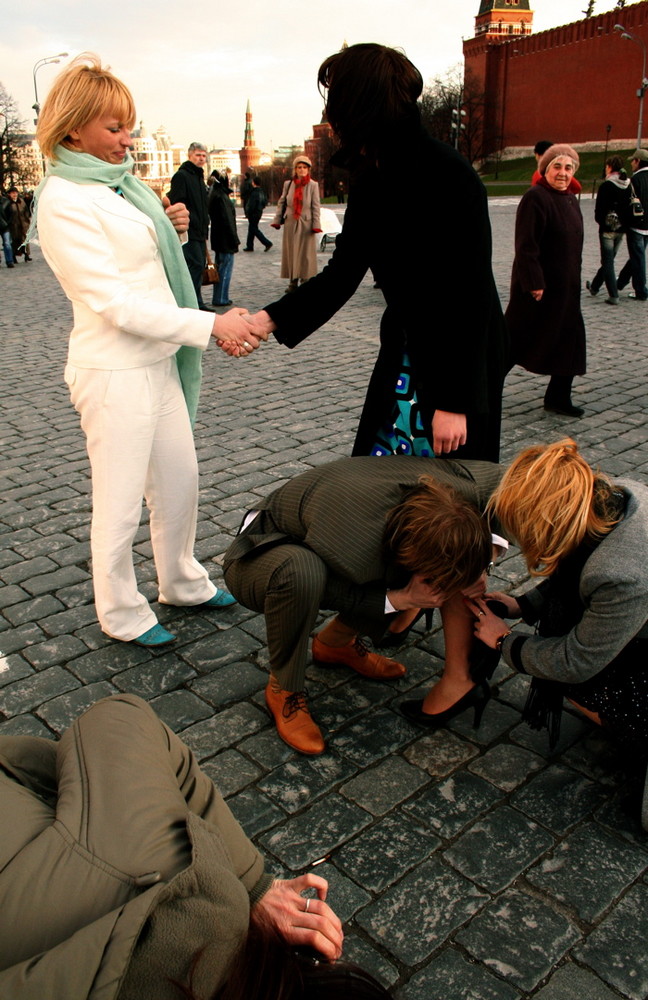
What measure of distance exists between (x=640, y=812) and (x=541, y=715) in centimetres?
38

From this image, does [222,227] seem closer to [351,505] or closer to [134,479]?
[134,479]

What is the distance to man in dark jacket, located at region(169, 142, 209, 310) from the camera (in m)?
9.40

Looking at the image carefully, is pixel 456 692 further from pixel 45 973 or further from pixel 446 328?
pixel 45 973

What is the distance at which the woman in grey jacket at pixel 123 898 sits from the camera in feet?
3.63

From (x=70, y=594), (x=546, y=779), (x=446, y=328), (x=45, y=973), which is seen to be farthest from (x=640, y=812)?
(x=70, y=594)

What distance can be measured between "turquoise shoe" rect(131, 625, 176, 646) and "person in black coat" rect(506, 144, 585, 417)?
3.99 meters

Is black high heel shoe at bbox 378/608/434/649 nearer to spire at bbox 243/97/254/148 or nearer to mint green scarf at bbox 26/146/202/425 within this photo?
mint green scarf at bbox 26/146/202/425

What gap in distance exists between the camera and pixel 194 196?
31.3 feet

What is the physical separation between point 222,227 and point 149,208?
8304 millimetres

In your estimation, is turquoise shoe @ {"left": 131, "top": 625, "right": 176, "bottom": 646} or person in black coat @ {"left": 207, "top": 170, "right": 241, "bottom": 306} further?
person in black coat @ {"left": 207, "top": 170, "right": 241, "bottom": 306}

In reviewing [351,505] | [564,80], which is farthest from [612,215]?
[564,80]

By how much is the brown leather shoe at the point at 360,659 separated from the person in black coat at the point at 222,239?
8353mm

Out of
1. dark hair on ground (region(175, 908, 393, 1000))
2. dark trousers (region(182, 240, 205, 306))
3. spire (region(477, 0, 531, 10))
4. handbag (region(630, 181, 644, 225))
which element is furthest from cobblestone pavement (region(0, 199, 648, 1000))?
spire (region(477, 0, 531, 10))

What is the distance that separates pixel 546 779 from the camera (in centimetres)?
262
